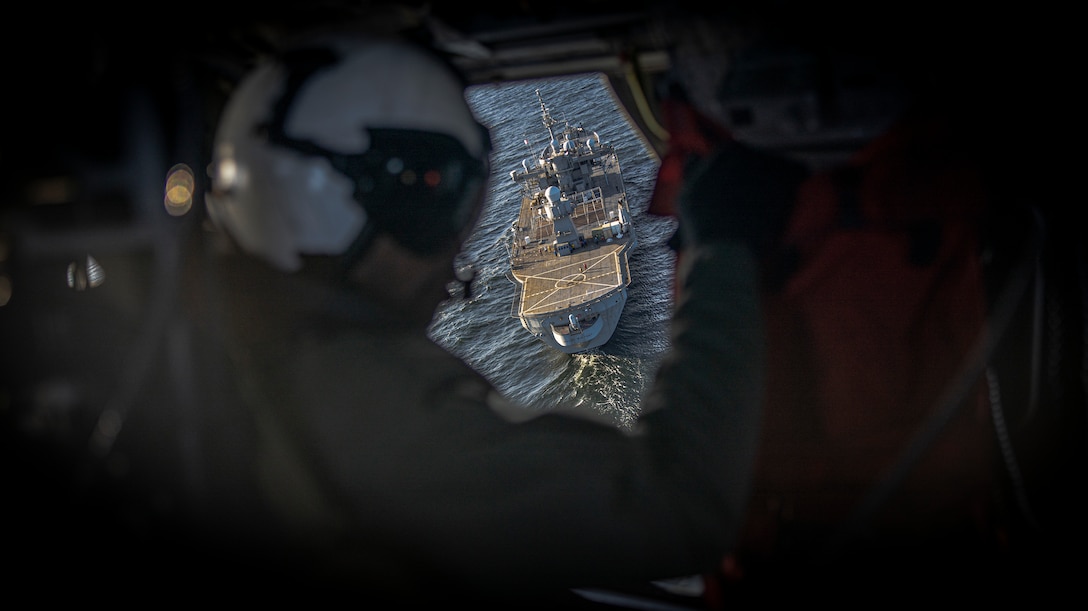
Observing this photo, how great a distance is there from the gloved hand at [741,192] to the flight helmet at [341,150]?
0.62m

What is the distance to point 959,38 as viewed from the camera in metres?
1.66

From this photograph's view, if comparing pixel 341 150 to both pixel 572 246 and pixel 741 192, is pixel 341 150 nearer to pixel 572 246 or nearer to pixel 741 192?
pixel 741 192

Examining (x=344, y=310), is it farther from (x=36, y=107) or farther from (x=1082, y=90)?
(x=1082, y=90)

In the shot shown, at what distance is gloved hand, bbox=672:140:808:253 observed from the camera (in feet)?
5.82

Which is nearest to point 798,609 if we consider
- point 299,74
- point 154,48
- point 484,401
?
point 484,401

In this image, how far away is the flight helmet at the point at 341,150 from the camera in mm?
1911

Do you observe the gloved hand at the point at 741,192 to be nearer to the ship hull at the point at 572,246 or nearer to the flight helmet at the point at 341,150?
the flight helmet at the point at 341,150

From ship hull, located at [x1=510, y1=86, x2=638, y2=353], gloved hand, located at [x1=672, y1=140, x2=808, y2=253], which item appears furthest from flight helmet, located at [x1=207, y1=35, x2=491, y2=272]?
ship hull, located at [x1=510, y1=86, x2=638, y2=353]

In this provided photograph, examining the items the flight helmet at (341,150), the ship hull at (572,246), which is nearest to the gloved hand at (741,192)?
the flight helmet at (341,150)

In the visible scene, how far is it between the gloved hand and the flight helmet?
0.62 m

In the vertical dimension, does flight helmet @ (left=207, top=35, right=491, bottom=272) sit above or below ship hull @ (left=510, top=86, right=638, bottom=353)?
above

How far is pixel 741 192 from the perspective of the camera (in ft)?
5.91

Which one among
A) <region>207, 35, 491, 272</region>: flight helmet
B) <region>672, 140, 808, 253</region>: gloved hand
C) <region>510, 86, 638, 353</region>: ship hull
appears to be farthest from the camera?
<region>510, 86, 638, 353</region>: ship hull

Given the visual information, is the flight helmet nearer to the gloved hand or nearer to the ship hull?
the gloved hand
